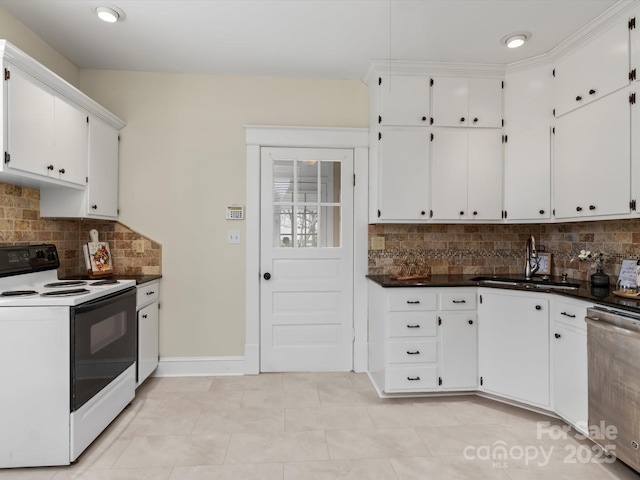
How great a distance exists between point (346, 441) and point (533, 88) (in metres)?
2.96

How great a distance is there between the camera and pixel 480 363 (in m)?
2.67

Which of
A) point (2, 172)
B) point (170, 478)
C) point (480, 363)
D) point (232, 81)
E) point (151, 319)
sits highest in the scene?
point (232, 81)

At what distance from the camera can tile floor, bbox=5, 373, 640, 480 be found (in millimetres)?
1863

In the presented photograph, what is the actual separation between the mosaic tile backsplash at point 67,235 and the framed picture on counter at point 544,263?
3.34 meters

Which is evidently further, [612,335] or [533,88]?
[533,88]

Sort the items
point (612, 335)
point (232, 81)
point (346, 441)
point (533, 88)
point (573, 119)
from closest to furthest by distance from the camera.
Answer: point (612, 335) < point (346, 441) < point (573, 119) < point (533, 88) < point (232, 81)

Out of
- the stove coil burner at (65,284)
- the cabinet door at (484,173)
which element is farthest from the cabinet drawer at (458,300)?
the stove coil burner at (65,284)

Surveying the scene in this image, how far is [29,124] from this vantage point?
200 centimetres

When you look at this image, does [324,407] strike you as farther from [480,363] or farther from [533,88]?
[533,88]

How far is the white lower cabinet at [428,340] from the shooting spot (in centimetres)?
264

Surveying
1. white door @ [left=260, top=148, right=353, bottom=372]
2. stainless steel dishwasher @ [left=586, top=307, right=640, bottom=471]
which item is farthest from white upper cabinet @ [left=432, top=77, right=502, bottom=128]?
stainless steel dishwasher @ [left=586, top=307, right=640, bottom=471]

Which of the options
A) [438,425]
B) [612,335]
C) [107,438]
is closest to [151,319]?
[107,438]

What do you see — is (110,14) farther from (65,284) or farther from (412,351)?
(412,351)

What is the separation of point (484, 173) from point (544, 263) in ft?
3.20
